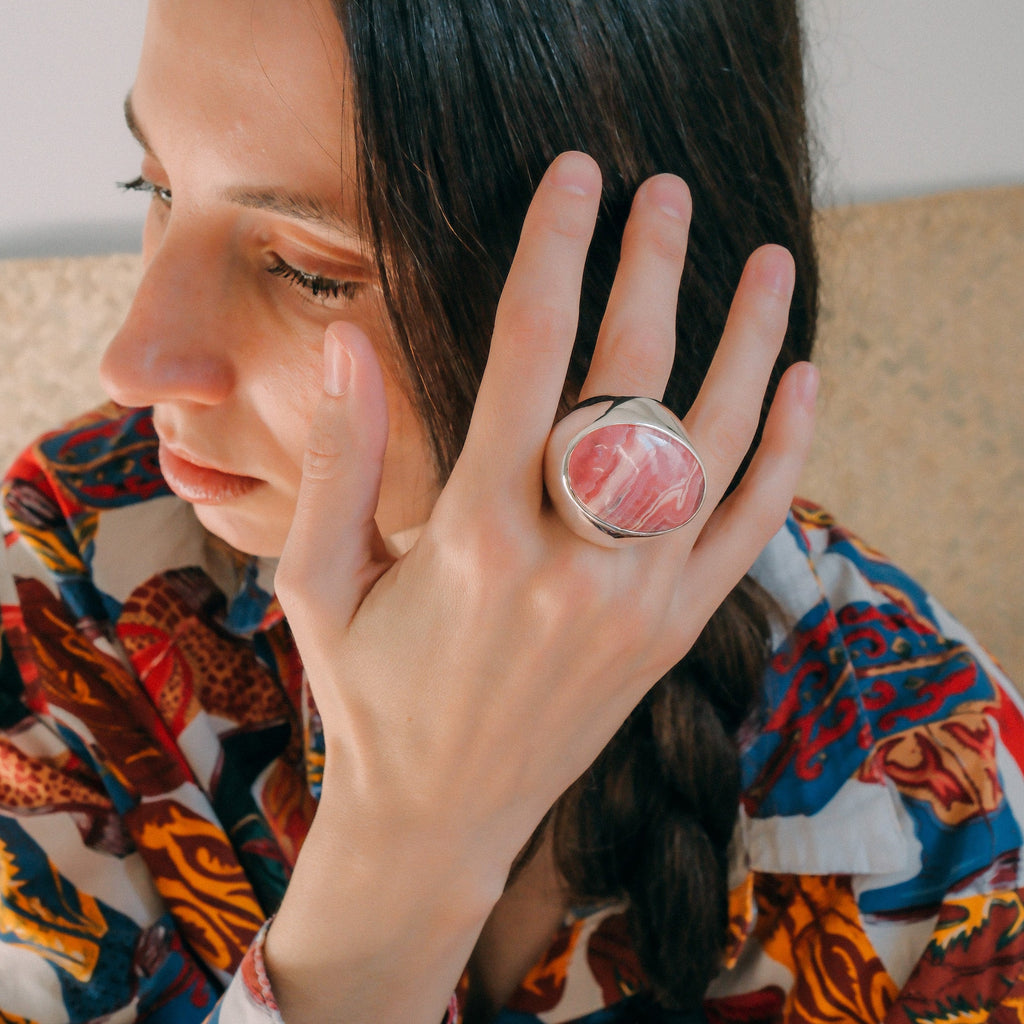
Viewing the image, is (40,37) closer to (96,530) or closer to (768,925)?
(96,530)

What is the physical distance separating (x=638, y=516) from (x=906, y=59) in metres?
1.05

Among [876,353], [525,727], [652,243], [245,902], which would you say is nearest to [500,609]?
[525,727]

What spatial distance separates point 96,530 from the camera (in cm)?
92

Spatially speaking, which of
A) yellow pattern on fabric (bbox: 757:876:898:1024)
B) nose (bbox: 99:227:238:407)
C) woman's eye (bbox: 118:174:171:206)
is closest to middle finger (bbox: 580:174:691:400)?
nose (bbox: 99:227:238:407)

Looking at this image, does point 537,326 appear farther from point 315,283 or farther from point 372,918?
point 372,918

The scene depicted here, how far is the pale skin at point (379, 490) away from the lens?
0.50 meters

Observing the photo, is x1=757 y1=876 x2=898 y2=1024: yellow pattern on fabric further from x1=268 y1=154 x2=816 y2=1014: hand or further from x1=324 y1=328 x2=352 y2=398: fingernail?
x1=324 y1=328 x2=352 y2=398: fingernail

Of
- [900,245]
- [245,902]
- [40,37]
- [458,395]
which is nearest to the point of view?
[458,395]

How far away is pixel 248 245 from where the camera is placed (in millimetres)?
586

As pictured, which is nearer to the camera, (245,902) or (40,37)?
(245,902)

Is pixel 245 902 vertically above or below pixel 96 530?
below

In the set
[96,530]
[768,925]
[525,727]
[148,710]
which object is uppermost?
[525,727]

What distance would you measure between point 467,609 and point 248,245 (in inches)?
11.2

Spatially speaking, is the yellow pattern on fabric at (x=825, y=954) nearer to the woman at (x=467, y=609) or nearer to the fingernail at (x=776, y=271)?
the woman at (x=467, y=609)
